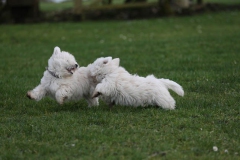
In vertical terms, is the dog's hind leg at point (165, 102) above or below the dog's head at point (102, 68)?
below

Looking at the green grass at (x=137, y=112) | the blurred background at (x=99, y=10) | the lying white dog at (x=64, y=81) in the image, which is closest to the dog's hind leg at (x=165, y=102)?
the green grass at (x=137, y=112)

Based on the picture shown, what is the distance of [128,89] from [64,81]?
98 cm

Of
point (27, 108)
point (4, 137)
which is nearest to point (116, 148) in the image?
point (4, 137)

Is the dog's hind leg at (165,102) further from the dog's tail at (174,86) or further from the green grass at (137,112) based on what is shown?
the dog's tail at (174,86)

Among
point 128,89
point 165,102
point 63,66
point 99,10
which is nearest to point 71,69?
point 63,66

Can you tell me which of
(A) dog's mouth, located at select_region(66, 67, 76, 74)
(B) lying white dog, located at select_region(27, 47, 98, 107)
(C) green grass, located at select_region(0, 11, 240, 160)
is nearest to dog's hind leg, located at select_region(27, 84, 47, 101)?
(B) lying white dog, located at select_region(27, 47, 98, 107)

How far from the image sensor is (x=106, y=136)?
5.44 metres

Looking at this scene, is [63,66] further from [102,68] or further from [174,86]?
[174,86]

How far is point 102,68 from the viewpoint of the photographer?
6.76 metres

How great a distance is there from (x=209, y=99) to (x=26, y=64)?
5330 mm

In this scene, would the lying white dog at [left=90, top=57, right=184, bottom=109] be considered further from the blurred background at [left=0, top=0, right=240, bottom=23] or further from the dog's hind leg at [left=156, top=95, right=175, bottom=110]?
the blurred background at [left=0, top=0, right=240, bottom=23]

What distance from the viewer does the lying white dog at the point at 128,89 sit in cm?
655

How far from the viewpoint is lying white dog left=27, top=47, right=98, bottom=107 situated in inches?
263

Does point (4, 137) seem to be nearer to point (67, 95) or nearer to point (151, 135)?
point (67, 95)
